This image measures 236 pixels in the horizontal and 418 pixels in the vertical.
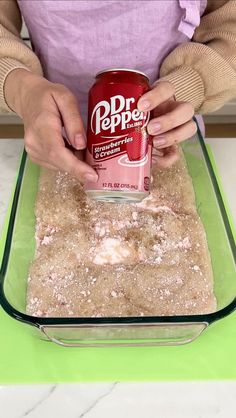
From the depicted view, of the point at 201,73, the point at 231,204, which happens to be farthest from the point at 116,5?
the point at 231,204

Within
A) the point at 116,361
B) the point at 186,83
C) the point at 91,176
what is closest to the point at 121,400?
the point at 116,361

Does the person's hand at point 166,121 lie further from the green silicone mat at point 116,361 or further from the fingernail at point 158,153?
the green silicone mat at point 116,361

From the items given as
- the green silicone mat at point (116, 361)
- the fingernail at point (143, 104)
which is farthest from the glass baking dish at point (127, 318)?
the fingernail at point (143, 104)

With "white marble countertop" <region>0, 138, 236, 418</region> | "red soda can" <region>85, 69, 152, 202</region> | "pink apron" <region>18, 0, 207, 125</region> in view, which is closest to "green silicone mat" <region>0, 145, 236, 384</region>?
"white marble countertop" <region>0, 138, 236, 418</region>

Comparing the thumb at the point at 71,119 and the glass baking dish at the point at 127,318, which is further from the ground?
the thumb at the point at 71,119

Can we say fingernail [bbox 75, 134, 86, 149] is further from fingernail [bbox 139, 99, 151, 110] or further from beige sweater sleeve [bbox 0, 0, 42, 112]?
beige sweater sleeve [bbox 0, 0, 42, 112]

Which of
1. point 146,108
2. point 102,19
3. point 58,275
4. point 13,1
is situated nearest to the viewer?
point 146,108

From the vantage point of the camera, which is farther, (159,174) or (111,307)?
(159,174)

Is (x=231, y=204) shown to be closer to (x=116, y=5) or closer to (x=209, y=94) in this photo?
(x=209, y=94)
